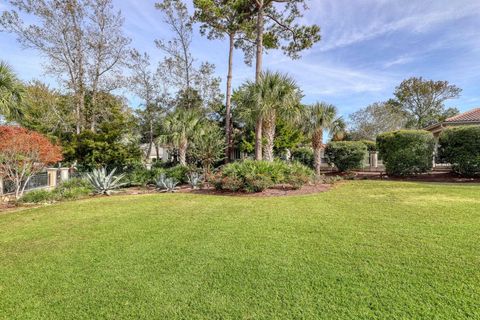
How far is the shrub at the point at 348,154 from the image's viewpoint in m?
16.0

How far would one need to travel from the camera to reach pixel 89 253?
3.94 meters

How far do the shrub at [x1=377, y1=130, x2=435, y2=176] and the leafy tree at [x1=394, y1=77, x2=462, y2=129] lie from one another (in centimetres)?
2960

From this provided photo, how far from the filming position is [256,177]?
9.49 metres

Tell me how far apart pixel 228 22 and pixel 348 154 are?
1175 cm

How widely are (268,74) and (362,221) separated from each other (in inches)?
344

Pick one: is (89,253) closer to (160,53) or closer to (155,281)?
(155,281)

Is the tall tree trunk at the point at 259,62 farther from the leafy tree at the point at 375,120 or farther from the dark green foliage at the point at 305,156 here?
the leafy tree at the point at 375,120

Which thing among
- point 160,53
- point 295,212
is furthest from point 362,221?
point 160,53

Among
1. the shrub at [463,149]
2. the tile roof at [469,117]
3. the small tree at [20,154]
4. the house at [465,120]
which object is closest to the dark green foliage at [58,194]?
the small tree at [20,154]

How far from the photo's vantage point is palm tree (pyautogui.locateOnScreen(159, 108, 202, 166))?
15219 millimetres

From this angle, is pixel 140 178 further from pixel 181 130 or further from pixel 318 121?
pixel 318 121

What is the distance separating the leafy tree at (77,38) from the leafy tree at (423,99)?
38015mm

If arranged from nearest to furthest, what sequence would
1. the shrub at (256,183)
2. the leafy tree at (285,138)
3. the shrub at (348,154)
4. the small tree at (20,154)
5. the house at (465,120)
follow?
1. the small tree at (20,154)
2. the shrub at (256,183)
3. the shrub at (348,154)
4. the house at (465,120)
5. the leafy tree at (285,138)

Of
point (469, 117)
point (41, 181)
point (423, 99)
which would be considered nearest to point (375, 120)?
point (423, 99)
